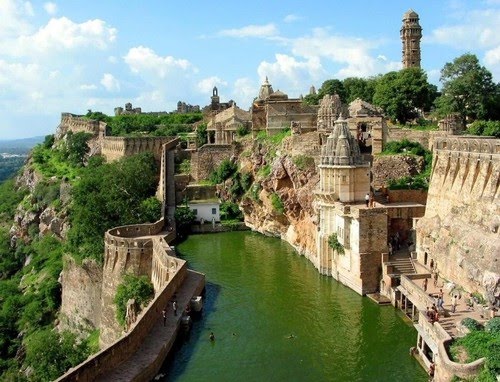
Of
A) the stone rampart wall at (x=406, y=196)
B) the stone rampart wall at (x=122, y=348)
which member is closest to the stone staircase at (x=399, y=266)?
the stone rampart wall at (x=406, y=196)

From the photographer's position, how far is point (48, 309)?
48594mm

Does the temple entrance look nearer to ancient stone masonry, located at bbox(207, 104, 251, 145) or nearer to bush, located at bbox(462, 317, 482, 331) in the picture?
ancient stone masonry, located at bbox(207, 104, 251, 145)

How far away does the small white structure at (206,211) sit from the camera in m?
55.8

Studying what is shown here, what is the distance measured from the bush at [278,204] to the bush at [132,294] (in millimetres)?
17360

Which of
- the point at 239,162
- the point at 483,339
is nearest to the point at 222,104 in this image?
the point at 239,162

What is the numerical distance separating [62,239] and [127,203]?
512 inches

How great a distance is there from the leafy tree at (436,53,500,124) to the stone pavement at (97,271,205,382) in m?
31.0

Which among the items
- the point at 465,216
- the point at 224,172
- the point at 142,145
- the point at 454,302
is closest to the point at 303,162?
the point at 224,172

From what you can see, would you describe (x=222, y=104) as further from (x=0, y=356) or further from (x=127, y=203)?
(x=0, y=356)

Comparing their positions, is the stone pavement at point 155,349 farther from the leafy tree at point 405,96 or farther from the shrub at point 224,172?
the leafy tree at point 405,96

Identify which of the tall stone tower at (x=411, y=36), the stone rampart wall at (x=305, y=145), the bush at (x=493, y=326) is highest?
the tall stone tower at (x=411, y=36)

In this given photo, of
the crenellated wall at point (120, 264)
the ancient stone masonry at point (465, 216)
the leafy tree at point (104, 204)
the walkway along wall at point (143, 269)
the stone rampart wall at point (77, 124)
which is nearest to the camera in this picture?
the walkway along wall at point (143, 269)

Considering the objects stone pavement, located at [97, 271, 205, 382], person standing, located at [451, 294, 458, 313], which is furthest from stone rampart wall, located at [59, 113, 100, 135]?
person standing, located at [451, 294, 458, 313]

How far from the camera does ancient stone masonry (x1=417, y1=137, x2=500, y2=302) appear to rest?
27516 mm
